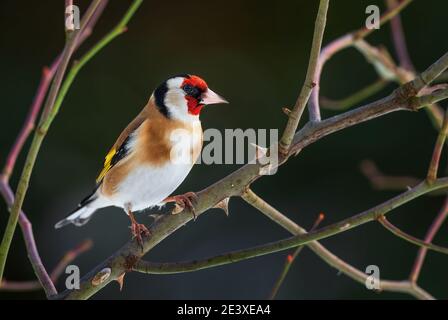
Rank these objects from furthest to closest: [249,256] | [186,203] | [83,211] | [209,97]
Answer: [83,211]
[209,97]
[186,203]
[249,256]

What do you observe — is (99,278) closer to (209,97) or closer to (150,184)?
(150,184)

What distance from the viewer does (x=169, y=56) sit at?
3.15 m

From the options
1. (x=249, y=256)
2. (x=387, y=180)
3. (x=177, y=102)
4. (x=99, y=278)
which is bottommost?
(x=99, y=278)

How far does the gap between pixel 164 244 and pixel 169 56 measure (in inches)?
33.9

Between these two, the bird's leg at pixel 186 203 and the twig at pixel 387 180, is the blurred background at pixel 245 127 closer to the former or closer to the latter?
the twig at pixel 387 180

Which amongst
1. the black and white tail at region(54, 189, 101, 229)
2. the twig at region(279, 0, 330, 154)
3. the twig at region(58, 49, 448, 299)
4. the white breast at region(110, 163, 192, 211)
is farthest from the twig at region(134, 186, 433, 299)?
the black and white tail at region(54, 189, 101, 229)

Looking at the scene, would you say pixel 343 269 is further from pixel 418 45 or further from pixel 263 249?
pixel 418 45

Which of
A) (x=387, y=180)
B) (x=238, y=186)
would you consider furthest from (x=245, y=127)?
(x=238, y=186)

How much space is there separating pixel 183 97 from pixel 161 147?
0.39 feet

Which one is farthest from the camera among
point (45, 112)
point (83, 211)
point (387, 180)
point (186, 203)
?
point (387, 180)

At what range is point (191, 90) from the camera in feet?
4.87

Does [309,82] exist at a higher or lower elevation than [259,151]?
higher
